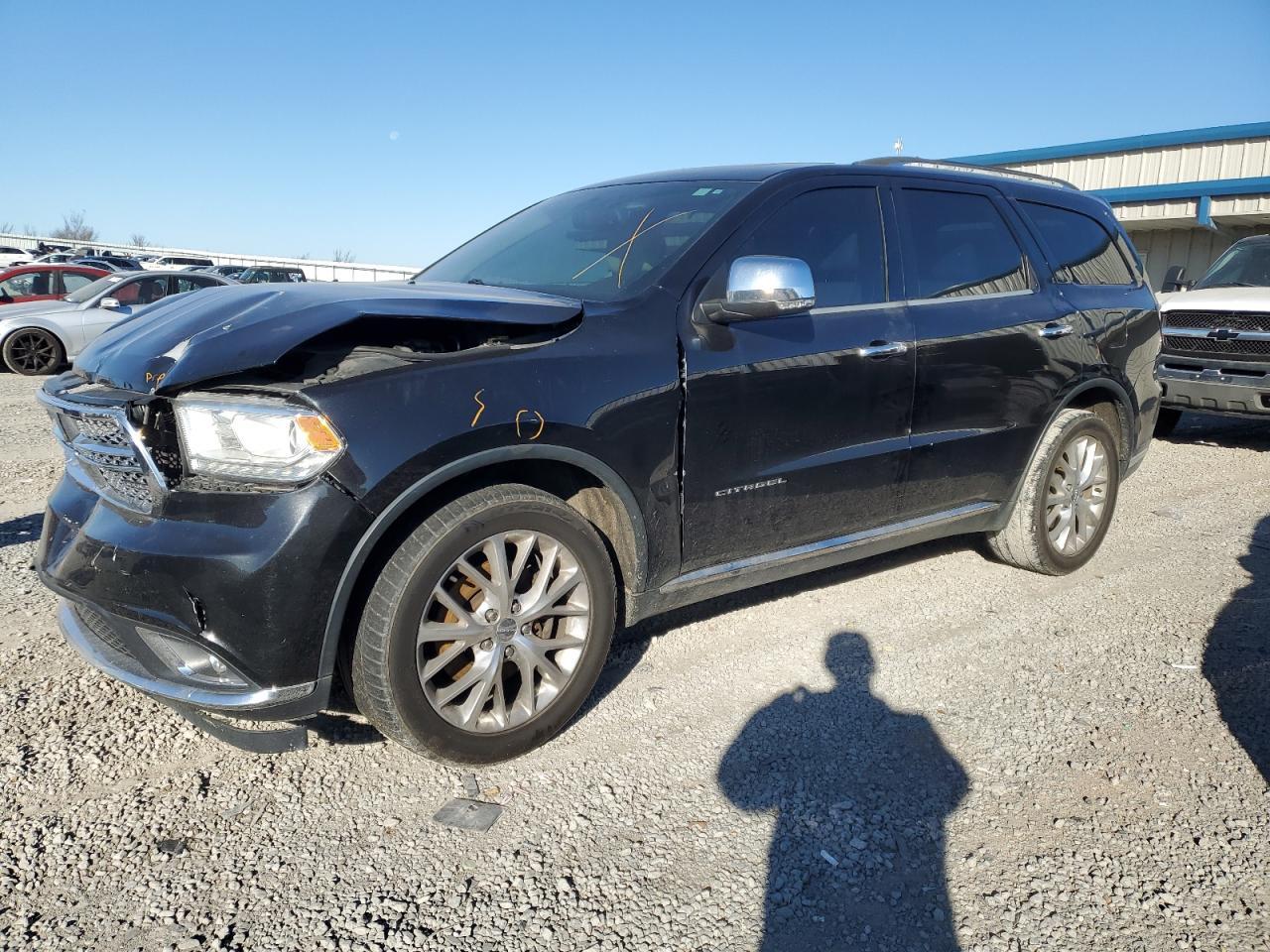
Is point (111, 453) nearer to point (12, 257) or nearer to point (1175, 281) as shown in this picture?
point (1175, 281)

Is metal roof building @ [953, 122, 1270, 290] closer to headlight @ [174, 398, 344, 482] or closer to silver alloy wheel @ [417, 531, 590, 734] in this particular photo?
silver alloy wheel @ [417, 531, 590, 734]

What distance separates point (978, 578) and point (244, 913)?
3.78m

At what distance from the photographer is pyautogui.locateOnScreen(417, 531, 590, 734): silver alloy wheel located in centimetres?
270

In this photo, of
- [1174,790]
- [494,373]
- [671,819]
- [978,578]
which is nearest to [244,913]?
[671,819]

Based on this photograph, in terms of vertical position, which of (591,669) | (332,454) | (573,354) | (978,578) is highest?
(573,354)

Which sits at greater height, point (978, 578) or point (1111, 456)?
point (1111, 456)

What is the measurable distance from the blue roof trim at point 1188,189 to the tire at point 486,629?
14184 mm

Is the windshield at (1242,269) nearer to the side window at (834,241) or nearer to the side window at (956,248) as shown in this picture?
the side window at (956,248)

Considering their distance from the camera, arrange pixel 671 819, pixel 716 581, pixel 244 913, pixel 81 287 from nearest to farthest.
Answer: pixel 244 913 < pixel 671 819 < pixel 716 581 < pixel 81 287

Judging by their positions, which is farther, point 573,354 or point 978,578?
point 978,578

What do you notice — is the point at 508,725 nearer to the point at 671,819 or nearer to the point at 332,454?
the point at 671,819

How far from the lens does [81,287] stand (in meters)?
14.9

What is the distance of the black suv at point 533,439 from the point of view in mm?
2447

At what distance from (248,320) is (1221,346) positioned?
8.49m
